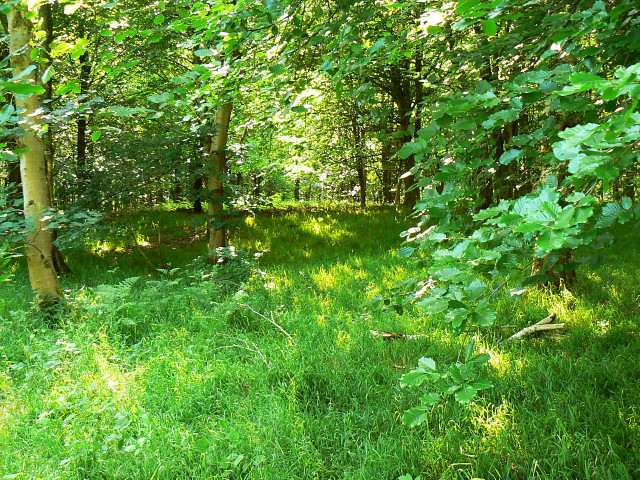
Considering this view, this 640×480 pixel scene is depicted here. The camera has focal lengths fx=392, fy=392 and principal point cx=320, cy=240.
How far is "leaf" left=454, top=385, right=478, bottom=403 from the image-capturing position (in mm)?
1126

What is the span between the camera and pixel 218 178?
278 inches

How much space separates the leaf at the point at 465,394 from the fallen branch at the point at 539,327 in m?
2.64

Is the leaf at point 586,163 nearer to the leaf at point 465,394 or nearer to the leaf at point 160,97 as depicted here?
the leaf at point 465,394

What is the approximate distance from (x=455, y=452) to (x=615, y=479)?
76 centimetres

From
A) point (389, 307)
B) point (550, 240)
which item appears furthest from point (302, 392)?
point (550, 240)

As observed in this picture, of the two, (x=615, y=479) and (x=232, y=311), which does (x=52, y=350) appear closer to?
(x=232, y=311)

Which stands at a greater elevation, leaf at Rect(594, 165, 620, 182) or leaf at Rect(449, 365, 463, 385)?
leaf at Rect(594, 165, 620, 182)

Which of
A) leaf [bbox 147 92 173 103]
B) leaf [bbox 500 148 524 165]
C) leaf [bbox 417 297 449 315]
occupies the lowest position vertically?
leaf [bbox 417 297 449 315]

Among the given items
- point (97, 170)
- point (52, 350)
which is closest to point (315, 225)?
point (97, 170)

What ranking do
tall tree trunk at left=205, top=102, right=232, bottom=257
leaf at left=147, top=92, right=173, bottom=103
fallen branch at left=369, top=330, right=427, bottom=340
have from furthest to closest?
1. tall tree trunk at left=205, top=102, right=232, bottom=257
2. fallen branch at left=369, top=330, right=427, bottom=340
3. leaf at left=147, top=92, right=173, bottom=103

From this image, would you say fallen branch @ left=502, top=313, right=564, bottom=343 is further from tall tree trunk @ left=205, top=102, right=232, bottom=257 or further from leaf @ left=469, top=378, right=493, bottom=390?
Result: tall tree trunk @ left=205, top=102, right=232, bottom=257

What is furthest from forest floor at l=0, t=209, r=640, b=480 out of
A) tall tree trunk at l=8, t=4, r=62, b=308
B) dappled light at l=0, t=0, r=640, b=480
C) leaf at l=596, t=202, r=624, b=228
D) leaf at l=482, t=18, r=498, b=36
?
leaf at l=482, t=18, r=498, b=36

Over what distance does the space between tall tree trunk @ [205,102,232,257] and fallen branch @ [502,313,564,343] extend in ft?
16.4

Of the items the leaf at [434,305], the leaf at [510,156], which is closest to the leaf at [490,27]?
the leaf at [510,156]
